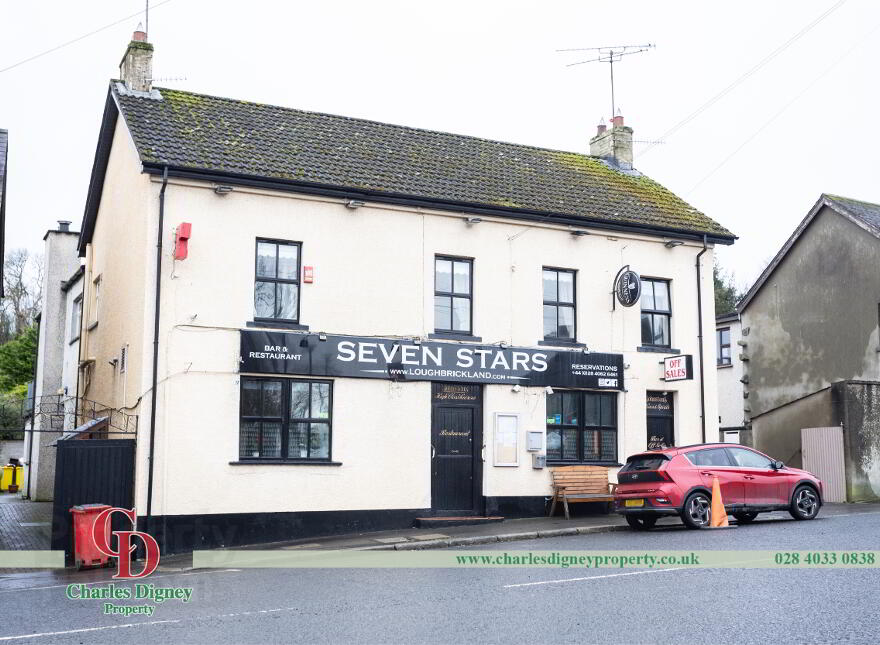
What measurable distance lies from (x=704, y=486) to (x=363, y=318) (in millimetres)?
7136

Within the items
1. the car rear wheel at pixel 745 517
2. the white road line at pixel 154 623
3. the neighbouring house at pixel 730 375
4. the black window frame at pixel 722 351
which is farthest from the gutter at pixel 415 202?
the black window frame at pixel 722 351

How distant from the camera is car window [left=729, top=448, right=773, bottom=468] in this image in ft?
59.1

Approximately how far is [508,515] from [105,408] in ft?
28.0

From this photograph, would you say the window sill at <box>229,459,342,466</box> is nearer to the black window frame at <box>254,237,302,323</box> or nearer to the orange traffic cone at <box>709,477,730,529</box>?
the black window frame at <box>254,237,302,323</box>

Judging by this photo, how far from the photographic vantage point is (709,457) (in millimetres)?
17688

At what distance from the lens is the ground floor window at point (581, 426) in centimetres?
2033

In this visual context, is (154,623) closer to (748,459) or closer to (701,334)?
(748,459)

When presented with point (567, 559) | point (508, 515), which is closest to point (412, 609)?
point (567, 559)

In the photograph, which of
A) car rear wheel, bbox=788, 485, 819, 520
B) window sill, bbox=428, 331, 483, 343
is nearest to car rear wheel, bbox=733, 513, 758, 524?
car rear wheel, bbox=788, 485, 819, 520

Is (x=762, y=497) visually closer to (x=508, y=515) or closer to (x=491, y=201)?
(x=508, y=515)

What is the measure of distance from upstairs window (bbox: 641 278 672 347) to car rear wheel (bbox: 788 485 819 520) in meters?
4.66

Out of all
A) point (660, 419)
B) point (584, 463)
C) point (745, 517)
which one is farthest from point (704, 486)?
point (660, 419)

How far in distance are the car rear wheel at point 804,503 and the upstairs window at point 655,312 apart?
4665 mm

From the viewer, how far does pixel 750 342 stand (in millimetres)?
33344
